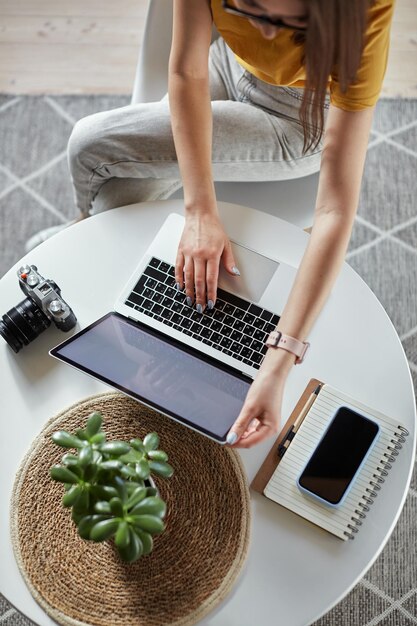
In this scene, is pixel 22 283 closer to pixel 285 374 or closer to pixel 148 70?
pixel 285 374

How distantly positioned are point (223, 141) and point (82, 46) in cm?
116

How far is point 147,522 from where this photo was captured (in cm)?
87

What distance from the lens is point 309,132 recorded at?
51.6 inches

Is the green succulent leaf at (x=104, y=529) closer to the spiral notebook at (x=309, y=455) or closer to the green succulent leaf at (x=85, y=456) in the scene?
the green succulent leaf at (x=85, y=456)

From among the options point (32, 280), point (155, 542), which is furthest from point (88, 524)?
point (32, 280)

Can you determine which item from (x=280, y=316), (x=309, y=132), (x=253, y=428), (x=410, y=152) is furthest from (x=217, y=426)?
(x=410, y=152)

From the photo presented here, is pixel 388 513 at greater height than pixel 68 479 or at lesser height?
lesser

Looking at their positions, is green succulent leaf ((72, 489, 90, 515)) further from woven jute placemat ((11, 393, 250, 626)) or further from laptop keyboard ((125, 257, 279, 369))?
laptop keyboard ((125, 257, 279, 369))

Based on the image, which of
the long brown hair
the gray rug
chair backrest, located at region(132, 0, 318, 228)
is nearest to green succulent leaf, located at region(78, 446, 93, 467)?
the long brown hair

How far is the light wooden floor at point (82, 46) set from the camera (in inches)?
87.9

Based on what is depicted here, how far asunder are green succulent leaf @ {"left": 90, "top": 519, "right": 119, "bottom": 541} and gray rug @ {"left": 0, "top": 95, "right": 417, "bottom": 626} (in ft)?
3.59

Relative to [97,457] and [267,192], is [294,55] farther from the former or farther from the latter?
[97,457]

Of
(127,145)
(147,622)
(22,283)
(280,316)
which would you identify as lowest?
(147,622)

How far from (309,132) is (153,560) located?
845mm
